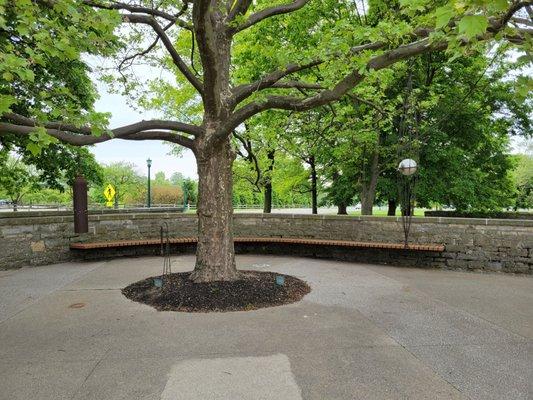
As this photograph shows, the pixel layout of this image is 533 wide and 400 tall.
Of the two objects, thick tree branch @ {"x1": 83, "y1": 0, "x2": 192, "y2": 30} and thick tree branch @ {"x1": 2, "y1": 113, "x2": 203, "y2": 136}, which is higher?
thick tree branch @ {"x1": 83, "y1": 0, "x2": 192, "y2": 30}

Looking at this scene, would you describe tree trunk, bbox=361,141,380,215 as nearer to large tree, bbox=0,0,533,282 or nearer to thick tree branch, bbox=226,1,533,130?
large tree, bbox=0,0,533,282

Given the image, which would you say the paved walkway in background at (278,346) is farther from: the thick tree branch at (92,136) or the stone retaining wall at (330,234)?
the thick tree branch at (92,136)

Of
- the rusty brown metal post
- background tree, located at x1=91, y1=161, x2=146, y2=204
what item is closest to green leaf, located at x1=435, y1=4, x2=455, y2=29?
the rusty brown metal post

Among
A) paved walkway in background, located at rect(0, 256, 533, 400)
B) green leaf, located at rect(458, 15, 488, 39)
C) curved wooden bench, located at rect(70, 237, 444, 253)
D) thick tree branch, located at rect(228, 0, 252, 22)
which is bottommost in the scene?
paved walkway in background, located at rect(0, 256, 533, 400)

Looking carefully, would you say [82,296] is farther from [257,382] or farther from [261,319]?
[257,382]

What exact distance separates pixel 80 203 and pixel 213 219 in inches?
164

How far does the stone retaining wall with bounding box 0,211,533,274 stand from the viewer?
9508 mm

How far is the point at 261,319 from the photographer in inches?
220

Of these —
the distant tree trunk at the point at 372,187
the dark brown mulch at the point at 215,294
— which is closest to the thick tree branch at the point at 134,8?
the dark brown mulch at the point at 215,294


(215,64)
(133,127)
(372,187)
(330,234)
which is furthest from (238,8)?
(372,187)

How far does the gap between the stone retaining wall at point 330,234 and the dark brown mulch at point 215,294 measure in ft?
13.2

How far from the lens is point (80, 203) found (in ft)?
31.1

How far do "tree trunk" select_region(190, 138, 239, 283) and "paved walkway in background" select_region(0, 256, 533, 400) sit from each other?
4.71 feet

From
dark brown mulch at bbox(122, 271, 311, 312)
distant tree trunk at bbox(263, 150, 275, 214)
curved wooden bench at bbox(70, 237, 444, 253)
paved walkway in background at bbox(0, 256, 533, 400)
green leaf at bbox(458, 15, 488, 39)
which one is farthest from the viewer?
distant tree trunk at bbox(263, 150, 275, 214)
